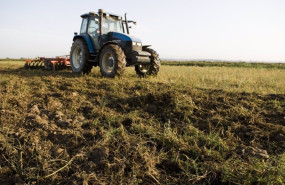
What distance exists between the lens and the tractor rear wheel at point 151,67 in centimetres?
777

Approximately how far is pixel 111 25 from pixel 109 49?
162cm

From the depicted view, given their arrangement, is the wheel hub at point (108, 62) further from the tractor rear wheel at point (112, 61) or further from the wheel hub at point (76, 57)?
the wheel hub at point (76, 57)

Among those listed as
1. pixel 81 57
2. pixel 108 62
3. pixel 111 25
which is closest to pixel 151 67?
pixel 108 62

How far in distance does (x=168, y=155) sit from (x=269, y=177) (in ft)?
3.20

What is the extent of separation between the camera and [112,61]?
705 cm

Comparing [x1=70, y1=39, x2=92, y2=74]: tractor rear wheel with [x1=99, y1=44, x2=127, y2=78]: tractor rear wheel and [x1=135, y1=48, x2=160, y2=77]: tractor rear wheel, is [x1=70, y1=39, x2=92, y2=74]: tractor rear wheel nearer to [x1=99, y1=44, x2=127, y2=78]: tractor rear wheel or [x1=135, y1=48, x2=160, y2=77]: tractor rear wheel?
[x1=99, y1=44, x2=127, y2=78]: tractor rear wheel

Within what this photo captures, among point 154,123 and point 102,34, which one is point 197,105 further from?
point 102,34

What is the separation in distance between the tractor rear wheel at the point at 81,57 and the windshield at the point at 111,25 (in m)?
0.90

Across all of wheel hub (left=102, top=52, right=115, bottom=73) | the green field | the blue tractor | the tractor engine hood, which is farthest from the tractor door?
the green field

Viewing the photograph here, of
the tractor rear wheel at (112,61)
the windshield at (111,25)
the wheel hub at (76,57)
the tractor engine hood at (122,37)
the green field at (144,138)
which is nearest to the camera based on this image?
the green field at (144,138)

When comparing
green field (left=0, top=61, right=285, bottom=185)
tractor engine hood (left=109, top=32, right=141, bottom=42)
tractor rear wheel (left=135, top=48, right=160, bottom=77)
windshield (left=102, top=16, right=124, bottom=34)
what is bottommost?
green field (left=0, top=61, right=285, bottom=185)

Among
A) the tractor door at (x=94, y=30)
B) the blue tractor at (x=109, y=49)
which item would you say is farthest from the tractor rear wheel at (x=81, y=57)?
the tractor door at (x=94, y=30)

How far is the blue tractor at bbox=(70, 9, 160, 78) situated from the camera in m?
6.96

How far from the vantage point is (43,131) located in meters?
3.13
